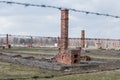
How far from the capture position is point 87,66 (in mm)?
19031

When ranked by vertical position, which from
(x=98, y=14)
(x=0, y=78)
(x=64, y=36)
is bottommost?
(x=0, y=78)

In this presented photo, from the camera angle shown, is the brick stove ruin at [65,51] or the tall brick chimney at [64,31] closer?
the brick stove ruin at [65,51]

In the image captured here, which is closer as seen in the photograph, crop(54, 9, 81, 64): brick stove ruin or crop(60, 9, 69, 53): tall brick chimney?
crop(54, 9, 81, 64): brick stove ruin

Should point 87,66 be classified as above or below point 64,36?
below

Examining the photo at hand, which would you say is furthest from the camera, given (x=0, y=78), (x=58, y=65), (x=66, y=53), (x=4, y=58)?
(x=4, y=58)

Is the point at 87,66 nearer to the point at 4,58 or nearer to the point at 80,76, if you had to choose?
the point at 80,76

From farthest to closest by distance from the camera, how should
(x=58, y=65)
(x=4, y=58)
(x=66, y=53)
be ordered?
(x=4, y=58) → (x=66, y=53) → (x=58, y=65)

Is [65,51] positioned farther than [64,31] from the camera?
No

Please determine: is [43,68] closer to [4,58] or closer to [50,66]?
[50,66]

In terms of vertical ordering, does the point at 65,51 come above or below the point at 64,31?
below

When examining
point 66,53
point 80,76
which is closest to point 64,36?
point 66,53

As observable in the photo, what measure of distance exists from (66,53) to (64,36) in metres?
0.96

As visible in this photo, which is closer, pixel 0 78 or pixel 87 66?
pixel 0 78

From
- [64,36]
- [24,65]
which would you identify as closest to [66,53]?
[64,36]
